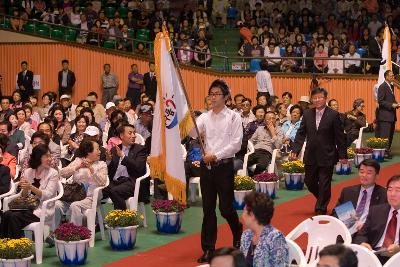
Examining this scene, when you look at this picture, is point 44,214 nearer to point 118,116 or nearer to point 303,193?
point 118,116

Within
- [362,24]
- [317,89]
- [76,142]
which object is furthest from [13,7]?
[317,89]

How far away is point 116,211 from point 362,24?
16.6m

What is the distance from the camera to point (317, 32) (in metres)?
26.3

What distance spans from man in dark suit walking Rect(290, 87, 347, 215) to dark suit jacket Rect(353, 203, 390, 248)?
147 inches

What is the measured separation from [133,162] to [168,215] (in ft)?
2.67

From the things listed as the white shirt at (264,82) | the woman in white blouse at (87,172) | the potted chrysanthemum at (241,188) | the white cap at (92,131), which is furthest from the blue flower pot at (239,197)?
the white shirt at (264,82)

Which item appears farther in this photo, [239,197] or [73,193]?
[239,197]

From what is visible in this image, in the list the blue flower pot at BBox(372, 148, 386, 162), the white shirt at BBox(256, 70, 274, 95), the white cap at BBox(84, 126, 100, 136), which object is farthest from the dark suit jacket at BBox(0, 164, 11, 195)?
the white shirt at BBox(256, 70, 274, 95)

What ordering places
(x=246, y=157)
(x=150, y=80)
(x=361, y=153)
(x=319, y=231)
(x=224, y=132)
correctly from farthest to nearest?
(x=150, y=80)
(x=361, y=153)
(x=246, y=157)
(x=224, y=132)
(x=319, y=231)

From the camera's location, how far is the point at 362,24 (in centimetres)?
2673

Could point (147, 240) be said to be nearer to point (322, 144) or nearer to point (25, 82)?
point (322, 144)

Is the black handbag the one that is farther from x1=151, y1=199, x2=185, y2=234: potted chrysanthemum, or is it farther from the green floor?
x1=151, y1=199, x2=185, y2=234: potted chrysanthemum

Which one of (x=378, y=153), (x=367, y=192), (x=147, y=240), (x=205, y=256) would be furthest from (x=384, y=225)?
(x=378, y=153)

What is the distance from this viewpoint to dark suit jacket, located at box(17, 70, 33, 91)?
25406mm
